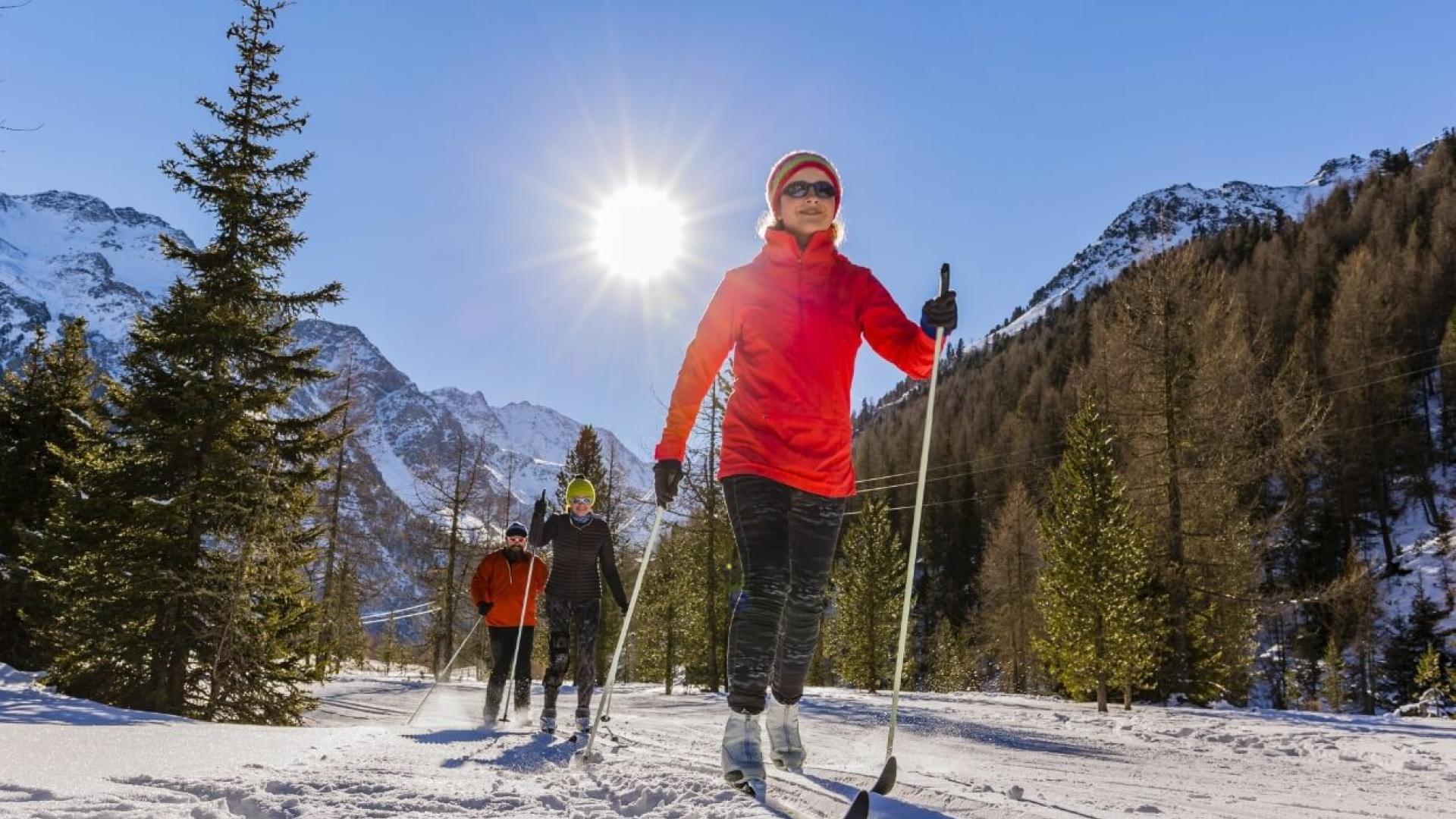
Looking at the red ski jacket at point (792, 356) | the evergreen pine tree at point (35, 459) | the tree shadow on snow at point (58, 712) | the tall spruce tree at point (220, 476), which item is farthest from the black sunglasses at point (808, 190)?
the evergreen pine tree at point (35, 459)

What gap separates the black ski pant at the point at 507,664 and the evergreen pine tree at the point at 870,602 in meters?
21.9

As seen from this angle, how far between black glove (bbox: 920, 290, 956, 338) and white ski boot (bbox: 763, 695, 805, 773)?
168 cm

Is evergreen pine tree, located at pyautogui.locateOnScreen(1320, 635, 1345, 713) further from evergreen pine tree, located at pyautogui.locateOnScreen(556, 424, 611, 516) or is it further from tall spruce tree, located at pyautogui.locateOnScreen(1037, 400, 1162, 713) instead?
evergreen pine tree, located at pyautogui.locateOnScreen(556, 424, 611, 516)

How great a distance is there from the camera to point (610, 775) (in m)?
3.05

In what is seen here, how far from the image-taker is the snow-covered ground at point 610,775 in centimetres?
239

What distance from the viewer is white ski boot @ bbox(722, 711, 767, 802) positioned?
272cm

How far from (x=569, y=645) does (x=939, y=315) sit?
187 inches

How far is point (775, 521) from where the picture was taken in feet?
9.75

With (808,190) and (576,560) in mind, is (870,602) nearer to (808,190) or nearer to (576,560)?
(576,560)

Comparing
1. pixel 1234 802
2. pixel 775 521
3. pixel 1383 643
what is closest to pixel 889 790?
pixel 775 521

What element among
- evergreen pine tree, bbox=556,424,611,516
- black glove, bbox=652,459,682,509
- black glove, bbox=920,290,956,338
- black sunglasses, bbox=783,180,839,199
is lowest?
black glove, bbox=652,459,682,509

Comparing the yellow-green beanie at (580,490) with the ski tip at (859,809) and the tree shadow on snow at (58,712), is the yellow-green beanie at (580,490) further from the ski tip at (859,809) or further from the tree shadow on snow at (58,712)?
the ski tip at (859,809)

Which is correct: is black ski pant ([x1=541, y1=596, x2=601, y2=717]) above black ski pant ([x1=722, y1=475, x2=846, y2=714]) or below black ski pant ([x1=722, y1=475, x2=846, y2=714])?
below

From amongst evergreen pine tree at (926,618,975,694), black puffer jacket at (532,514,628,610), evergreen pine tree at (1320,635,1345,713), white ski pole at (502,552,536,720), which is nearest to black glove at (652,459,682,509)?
black puffer jacket at (532,514,628,610)
